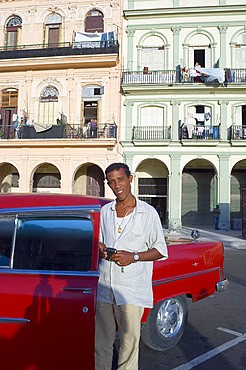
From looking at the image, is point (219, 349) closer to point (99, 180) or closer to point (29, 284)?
point (29, 284)

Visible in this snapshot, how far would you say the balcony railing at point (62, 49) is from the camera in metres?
17.3

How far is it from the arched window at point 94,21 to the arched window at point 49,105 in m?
4.75


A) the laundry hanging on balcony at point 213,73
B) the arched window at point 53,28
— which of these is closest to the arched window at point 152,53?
the laundry hanging on balcony at point 213,73

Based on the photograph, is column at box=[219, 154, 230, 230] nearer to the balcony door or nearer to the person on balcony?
the person on balcony

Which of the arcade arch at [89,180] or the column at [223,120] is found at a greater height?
the column at [223,120]

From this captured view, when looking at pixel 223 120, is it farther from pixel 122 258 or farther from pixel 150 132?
pixel 122 258

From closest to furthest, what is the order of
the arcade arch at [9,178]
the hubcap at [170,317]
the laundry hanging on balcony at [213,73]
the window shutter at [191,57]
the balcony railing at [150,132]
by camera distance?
1. the hubcap at [170,317]
2. the laundry hanging on balcony at [213,73]
3. the balcony railing at [150,132]
4. the window shutter at [191,57]
5. the arcade arch at [9,178]

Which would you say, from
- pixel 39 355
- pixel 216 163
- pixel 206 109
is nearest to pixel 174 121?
pixel 206 109

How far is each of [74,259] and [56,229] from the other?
1.01 feet

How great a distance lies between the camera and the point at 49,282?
237cm

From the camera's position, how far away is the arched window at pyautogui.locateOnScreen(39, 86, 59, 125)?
18.3 metres

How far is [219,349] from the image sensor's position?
3.27 metres

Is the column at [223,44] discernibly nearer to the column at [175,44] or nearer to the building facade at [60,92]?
the column at [175,44]

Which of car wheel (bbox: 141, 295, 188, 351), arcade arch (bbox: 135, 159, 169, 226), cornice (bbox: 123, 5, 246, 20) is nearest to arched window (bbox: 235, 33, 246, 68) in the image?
cornice (bbox: 123, 5, 246, 20)
